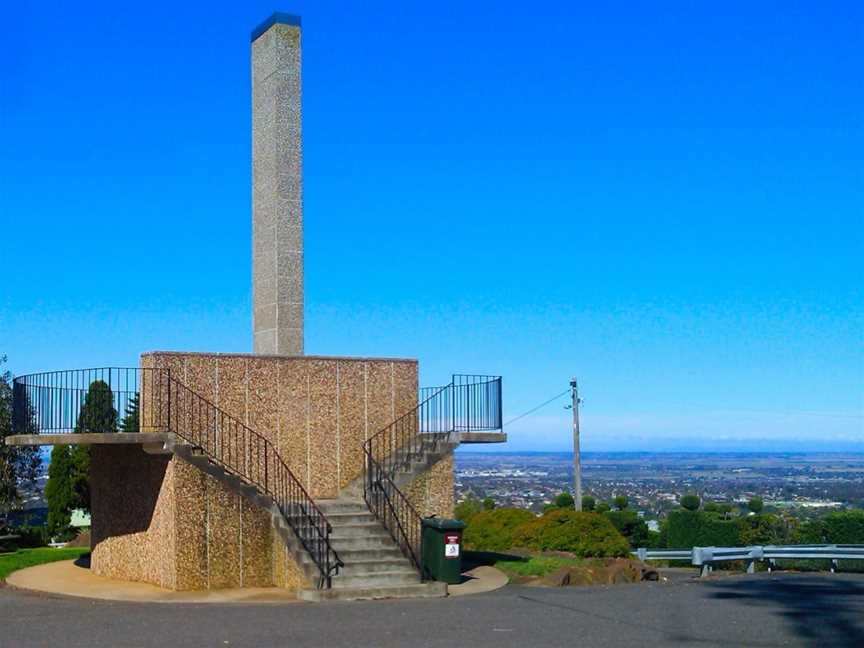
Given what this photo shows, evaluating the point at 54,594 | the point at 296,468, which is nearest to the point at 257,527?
the point at 296,468

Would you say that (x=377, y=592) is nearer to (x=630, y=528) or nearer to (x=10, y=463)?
(x=10, y=463)

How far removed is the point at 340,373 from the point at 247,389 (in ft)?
5.91

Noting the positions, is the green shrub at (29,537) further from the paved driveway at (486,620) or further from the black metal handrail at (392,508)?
the black metal handrail at (392,508)

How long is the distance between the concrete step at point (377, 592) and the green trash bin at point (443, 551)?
67cm

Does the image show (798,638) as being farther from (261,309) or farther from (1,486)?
(1,486)

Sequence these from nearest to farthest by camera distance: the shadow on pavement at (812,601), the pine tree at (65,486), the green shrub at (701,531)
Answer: the shadow on pavement at (812,601) < the pine tree at (65,486) < the green shrub at (701,531)

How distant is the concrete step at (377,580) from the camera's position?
16.4 metres

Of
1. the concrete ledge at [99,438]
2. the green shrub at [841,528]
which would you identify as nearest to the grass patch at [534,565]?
the concrete ledge at [99,438]

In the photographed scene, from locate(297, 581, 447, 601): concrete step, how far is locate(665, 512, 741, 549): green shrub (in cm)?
1852

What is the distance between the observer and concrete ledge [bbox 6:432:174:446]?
16.8 meters

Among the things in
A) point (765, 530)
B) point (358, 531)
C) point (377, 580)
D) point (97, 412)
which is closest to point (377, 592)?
point (377, 580)

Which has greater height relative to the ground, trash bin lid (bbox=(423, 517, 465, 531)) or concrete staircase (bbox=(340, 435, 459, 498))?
concrete staircase (bbox=(340, 435, 459, 498))

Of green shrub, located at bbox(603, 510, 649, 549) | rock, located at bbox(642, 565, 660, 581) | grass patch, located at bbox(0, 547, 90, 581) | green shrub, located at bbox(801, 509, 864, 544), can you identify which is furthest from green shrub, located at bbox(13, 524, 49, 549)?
green shrub, located at bbox(801, 509, 864, 544)

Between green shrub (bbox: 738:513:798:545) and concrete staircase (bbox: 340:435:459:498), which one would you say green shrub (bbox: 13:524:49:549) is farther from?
green shrub (bbox: 738:513:798:545)
